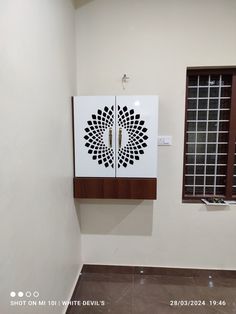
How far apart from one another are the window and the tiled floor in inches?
32.2

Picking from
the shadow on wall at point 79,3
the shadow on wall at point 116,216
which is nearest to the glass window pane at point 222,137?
the shadow on wall at point 116,216

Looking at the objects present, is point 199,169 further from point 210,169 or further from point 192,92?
point 192,92

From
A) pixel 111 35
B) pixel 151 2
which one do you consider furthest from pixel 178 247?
pixel 151 2

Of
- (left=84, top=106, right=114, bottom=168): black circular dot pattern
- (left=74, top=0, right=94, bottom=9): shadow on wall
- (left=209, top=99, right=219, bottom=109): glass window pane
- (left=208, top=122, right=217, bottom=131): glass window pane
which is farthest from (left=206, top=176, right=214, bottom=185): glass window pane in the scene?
(left=74, top=0, right=94, bottom=9): shadow on wall

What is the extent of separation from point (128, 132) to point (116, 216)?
89 centimetres

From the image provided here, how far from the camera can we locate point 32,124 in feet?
4.07

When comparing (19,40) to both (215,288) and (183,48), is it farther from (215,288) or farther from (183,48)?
(215,288)

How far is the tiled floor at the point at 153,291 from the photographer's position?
1.89 metres

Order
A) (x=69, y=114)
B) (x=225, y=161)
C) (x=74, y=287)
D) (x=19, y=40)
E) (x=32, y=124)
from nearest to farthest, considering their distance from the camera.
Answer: (x=19, y=40) < (x=32, y=124) < (x=69, y=114) < (x=74, y=287) < (x=225, y=161)

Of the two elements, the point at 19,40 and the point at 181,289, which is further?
the point at 181,289

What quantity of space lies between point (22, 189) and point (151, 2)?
1.99m

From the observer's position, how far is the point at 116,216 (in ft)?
7.57

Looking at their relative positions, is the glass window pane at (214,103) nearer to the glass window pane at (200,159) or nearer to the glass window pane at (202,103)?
the glass window pane at (202,103)

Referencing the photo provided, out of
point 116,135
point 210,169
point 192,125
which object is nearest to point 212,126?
point 192,125
